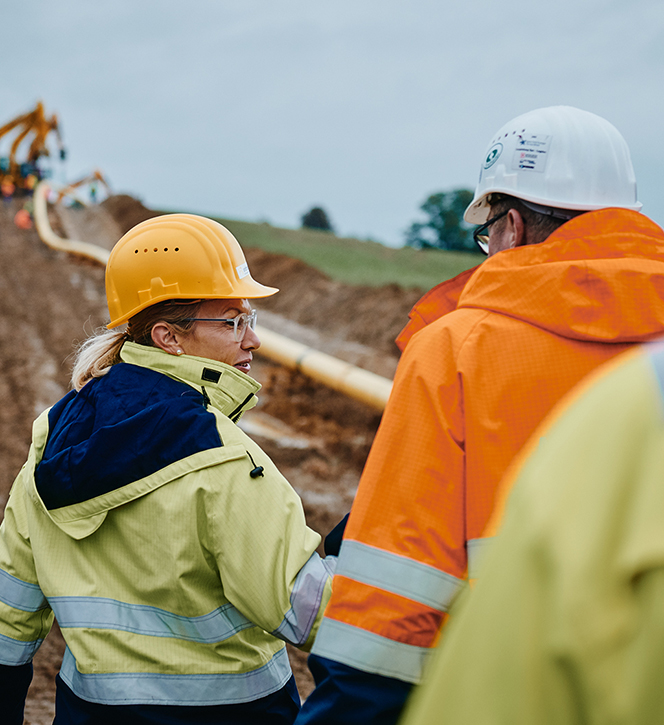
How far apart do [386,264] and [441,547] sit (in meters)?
18.7

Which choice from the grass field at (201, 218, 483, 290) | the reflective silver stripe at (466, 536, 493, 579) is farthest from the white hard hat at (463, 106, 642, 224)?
the grass field at (201, 218, 483, 290)

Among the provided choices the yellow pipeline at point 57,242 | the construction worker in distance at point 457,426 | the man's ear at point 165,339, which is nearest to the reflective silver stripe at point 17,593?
the man's ear at point 165,339

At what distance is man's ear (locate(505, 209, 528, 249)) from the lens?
6.35 ft

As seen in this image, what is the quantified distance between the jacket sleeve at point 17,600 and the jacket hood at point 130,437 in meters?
0.28

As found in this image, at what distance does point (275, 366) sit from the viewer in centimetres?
1275

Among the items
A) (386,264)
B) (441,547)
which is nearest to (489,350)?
(441,547)

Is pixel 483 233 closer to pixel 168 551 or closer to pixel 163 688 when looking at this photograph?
pixel 168 551

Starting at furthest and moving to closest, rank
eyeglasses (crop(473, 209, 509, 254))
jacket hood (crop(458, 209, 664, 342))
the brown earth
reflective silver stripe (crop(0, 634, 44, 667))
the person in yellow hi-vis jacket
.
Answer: the brown earth, reflective silver stripe (crop(0, 634, 44, 667)), eyeglasses (crop(473, 209, 509, 254)), jacket hood (crop(458, 209, 664, 342)), the person in yellow hi-vis jacket

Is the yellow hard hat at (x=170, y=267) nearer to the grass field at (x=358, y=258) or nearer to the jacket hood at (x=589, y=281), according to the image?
the jacket hood at (x=589, y=281)

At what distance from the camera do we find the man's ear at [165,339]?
7.86ft

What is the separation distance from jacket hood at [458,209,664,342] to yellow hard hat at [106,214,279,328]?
118 centimetres

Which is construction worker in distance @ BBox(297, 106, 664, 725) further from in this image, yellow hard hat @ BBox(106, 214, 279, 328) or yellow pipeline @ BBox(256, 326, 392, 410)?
yellow pipeline @ BBox(256, 326, 392, 410)

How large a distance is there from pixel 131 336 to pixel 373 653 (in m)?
1.49

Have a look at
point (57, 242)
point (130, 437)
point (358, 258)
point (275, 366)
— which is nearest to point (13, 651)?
point (130, 437)
